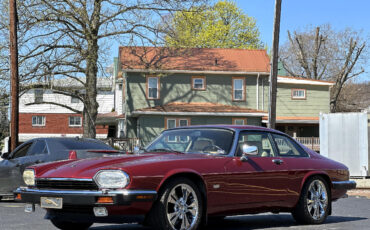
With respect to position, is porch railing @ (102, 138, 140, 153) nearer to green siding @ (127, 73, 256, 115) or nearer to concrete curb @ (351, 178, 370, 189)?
green siding @ (127, 73, 256, 115)

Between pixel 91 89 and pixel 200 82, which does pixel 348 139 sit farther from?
pixel 200 82

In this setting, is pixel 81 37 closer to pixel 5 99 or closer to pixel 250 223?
pixel 5 99

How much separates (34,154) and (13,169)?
1.01m

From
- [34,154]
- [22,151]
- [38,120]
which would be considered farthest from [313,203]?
[38,120]

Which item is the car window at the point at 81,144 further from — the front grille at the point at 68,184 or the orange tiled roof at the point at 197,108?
the orange tiled roof at the point at 197,108

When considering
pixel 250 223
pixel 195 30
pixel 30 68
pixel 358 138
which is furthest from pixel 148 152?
pixel 195 30

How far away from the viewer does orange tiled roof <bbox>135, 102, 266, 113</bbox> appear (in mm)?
39500

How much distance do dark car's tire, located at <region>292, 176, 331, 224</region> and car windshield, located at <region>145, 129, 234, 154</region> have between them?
1577mm

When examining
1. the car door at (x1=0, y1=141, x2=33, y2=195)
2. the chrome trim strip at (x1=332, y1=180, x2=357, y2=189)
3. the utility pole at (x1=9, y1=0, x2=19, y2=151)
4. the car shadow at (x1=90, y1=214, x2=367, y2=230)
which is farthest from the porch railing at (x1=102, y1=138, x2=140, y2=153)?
the chrome trim strip at (x1=332, y1=180, x2=357, y2=189)

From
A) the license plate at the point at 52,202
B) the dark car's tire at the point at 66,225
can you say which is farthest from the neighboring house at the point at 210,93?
the license plate at the point at 52,202

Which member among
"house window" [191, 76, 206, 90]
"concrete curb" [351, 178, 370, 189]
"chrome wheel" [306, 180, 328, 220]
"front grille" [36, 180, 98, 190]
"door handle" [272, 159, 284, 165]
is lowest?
"concrete curb" [351, 178, 370, 189]

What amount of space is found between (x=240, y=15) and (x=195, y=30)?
20.5 ft

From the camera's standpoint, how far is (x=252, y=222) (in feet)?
33.0

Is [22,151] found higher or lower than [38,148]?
lower
